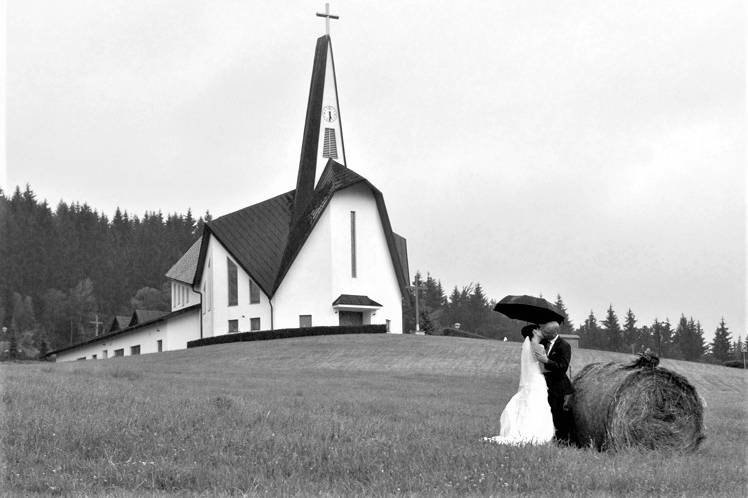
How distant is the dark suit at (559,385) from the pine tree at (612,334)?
12125 centimetres

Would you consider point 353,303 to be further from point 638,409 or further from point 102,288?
point 102,288

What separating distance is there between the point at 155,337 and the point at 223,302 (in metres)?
11.2

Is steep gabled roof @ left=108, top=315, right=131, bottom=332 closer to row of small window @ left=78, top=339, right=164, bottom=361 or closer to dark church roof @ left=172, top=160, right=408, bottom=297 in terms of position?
row of small window @ left=78, top=339, right=164, bottom=361

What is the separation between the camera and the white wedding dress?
12.5 metres

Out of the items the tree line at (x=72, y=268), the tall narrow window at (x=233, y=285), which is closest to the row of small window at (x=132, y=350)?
the tall narrow window at (x=233, y=285)

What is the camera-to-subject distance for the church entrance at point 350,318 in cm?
5972

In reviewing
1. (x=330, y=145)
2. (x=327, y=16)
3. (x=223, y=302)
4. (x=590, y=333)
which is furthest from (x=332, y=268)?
(x=590, y=333)

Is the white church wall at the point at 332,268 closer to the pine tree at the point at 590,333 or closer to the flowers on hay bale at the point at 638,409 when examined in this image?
the flowers on hay bale at the point at 638,409

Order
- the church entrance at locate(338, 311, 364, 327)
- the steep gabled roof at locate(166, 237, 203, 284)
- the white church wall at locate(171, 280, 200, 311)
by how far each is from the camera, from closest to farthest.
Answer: the church entrance at locate(338, 311, 364, 327) → the white church wall at locate(171, 280, 200, 311) → the steep gabled roof at locate(166, 237, 203, 284)

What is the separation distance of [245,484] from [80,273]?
418ft

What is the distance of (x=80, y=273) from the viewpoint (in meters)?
132

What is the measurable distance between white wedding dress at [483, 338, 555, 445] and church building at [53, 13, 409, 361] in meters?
45.8

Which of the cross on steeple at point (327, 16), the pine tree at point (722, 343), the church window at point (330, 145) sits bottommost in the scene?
the pine tree at point (722, 343)

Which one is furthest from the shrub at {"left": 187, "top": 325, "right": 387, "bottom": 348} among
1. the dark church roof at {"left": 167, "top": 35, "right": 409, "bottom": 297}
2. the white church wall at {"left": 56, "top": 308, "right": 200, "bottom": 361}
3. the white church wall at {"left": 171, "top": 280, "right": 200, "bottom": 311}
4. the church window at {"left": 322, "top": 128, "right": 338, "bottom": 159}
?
the white church wall at {"left": 171, "top": 280, "right": 200, "bottom": 311}
